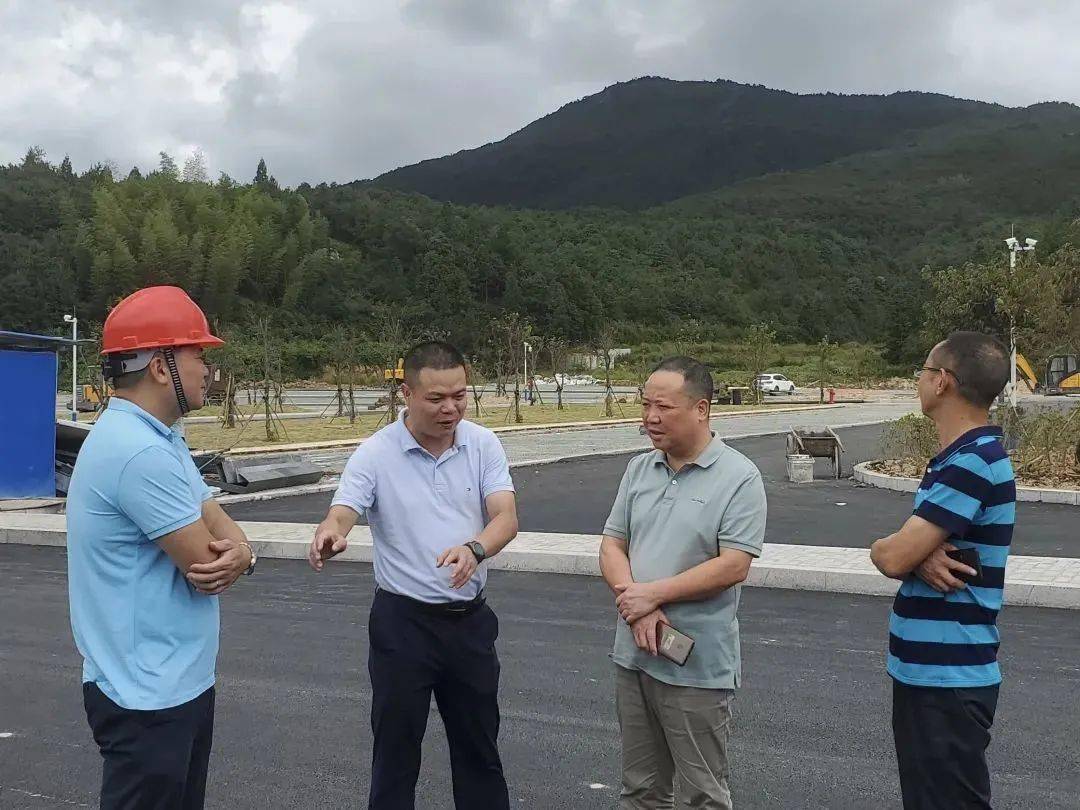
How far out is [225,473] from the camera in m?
13.8

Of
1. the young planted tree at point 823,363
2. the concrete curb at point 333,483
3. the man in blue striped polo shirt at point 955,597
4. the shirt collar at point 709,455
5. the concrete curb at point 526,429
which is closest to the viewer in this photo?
the man in blue striped polo shirt at point 955,597

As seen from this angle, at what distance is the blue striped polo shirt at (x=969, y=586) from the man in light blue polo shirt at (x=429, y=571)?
4.15 feet

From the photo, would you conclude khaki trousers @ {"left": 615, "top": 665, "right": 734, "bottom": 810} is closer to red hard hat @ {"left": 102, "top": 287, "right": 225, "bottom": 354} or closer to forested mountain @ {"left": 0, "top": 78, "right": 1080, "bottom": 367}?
red hard hat @ {"left": 102, "top": 287, "right": 225, "bottom": 354}

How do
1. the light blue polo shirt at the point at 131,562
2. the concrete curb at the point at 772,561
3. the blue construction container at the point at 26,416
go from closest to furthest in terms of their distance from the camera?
the light blue polo shirt at the point at 131,562, the concrete curb at the point at 772,561, the blue construction container at the point at 26,416

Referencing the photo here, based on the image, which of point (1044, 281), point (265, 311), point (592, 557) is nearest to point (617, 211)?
point (265, 311)

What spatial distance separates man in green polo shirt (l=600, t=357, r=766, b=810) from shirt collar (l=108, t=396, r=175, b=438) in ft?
4.55

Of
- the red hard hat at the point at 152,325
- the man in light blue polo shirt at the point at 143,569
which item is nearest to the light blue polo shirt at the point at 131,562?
the man in light blue polo shirt at the point at 143,569

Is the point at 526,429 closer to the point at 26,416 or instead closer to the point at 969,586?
the point at 26,416

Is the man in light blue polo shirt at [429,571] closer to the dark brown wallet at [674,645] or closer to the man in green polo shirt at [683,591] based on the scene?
the man in green polo shirt at [683,591]

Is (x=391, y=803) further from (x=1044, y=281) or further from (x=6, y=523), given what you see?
(x=1044, y=281)

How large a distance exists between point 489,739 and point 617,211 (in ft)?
474

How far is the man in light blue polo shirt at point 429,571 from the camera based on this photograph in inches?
125

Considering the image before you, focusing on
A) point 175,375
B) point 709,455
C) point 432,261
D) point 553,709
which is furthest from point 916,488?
point 432,261

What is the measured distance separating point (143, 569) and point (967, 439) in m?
2.17
